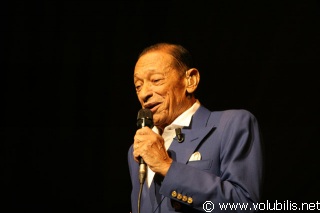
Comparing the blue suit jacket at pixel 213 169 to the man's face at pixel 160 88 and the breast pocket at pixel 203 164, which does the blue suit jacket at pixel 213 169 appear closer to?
the breast pocket at pixel 203 164

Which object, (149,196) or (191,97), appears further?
(191,97)

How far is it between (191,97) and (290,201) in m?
1.12

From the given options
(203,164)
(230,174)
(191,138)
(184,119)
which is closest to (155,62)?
(184,119)

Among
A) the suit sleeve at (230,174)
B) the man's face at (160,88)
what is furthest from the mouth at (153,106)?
the suit sleeve at (230,174)

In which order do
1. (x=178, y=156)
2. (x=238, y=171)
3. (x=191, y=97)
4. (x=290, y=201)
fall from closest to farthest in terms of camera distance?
(x=238, y=171), (x=178, y=156), (x=191, y=97), (x=290, y=201)

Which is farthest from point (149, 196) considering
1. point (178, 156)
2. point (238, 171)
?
point (238, 171)

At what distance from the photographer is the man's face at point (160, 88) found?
2.30 m

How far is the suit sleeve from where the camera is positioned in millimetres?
1857

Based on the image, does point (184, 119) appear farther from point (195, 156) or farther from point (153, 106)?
point (195, 156)

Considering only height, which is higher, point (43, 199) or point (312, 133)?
point (312, 133)

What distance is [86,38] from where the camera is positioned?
3.48 metres

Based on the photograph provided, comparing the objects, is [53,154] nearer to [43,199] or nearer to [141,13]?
[43,199]

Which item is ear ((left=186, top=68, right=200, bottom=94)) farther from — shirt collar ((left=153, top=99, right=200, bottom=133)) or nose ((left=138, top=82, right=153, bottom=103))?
nose ((left=138, top=82, right=153, bottom=103))

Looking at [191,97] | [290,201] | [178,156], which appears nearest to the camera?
[178,156]
